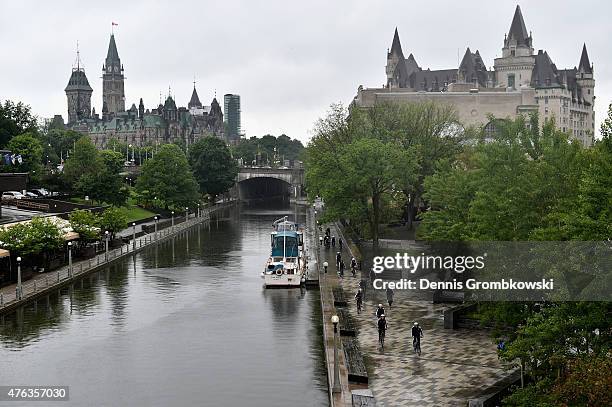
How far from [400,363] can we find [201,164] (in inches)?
4336

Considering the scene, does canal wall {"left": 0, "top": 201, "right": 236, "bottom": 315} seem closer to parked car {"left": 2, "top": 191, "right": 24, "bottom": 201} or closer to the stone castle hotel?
parked car {"left": 2, "top": 191, "right": 24, "bottom": 201}

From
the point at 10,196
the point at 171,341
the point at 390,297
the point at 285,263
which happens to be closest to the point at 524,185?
the point at 390,297

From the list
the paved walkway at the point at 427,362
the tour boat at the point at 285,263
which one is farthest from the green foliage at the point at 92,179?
the paved walkway at the point at 427,362

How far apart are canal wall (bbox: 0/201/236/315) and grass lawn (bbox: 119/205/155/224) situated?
33.4ft

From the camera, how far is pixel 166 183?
108 meters

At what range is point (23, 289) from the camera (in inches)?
1853

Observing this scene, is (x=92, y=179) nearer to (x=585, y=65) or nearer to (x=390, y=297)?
(x=390, y=297)

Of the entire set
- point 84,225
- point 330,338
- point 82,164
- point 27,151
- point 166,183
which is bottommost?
point 330,338

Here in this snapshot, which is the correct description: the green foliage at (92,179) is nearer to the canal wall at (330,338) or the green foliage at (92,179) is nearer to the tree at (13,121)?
the tree at (13,121)

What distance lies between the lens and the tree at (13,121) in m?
111

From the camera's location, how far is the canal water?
2898 centimetres

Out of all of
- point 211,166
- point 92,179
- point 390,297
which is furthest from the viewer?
point 211,166

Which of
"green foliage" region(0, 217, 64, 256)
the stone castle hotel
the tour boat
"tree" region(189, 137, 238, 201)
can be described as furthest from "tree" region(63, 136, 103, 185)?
the stone castle hotel

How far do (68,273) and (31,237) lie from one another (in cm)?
404
